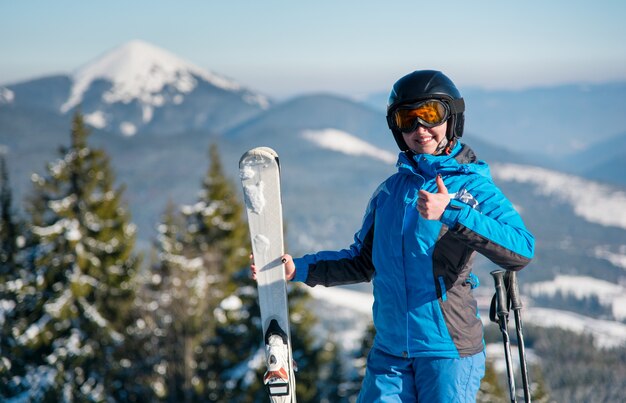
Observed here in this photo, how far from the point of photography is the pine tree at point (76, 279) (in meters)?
17.2

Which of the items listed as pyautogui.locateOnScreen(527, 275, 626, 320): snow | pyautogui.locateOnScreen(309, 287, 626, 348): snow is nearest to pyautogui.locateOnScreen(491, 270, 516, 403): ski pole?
pyautogui.locateOnScreen(309, 287, 626, 348): snow

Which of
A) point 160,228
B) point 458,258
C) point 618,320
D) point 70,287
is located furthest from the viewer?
point 618,320

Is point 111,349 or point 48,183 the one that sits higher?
point 48,183

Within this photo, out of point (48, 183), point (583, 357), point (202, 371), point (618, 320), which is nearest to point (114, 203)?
point (48, 183)

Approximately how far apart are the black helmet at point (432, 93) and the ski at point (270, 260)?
3.18 feet

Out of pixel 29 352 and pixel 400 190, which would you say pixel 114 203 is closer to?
pixel 29 352

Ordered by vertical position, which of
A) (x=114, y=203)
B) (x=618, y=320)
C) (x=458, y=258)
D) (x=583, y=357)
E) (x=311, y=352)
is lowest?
(x=618, y=320)

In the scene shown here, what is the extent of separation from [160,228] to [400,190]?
17.5 metres

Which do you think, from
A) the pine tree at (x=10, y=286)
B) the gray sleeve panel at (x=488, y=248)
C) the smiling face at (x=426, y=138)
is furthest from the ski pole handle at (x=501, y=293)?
the pine tree at (x=10, y=286)

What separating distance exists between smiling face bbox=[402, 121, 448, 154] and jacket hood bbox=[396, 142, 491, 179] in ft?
0.24

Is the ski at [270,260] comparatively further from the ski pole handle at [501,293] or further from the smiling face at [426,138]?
the ski pole handle at [501,293]

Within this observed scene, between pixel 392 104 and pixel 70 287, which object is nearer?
pixel 392 104

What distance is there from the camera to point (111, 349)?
59.7ft

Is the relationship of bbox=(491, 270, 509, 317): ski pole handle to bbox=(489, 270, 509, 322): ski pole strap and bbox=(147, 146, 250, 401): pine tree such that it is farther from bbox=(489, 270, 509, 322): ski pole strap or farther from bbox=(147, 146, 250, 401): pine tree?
bbox=(147, 146, 250, 401): pine tree
